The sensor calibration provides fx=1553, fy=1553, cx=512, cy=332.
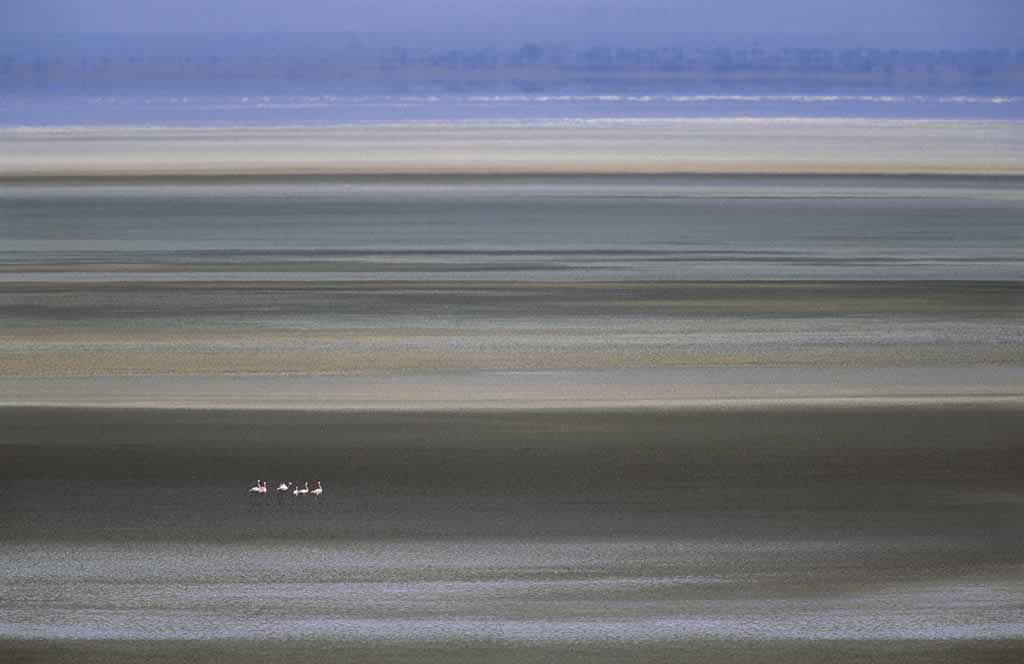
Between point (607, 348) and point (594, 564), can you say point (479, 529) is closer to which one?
point (594, 564)

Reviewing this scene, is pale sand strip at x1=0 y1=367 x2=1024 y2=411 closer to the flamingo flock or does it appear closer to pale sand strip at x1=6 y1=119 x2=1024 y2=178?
the flamingo flock

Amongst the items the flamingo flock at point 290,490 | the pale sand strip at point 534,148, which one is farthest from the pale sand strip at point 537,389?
the pale sand strip at point 534,148

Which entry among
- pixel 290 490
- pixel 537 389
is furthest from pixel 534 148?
pixel 290 490

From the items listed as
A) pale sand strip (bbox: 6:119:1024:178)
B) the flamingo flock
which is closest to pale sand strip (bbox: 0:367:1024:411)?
the flamingo flock

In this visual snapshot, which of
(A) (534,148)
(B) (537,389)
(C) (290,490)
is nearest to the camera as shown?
(C) (290,490)

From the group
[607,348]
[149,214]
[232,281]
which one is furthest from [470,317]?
[149,214]

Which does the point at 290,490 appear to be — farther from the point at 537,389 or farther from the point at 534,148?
the point at 534,148
